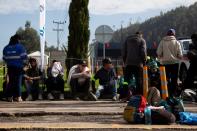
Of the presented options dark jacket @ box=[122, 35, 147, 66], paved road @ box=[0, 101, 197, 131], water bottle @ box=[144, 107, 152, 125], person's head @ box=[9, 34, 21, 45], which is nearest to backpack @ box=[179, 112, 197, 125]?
paved road @ box=[0, 101, 197, 131]

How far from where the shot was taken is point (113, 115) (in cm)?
1167

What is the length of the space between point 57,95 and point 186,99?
4.09 metres

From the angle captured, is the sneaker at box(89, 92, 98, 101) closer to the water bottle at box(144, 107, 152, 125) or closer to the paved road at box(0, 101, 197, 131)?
the paved road at box(0, 101, 197, 131)

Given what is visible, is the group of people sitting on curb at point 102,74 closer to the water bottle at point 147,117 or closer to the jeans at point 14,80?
the jeans at point 14,80

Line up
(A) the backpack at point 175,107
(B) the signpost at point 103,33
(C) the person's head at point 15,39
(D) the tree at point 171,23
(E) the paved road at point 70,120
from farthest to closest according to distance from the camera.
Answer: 1. (D) the tree at point 171,23
2. (B) the signpost at point 103,33
3. (C) the person's head at point 15,39
4. (A) the backpack at point 175,107
5. (E) the paved road at point 70,120

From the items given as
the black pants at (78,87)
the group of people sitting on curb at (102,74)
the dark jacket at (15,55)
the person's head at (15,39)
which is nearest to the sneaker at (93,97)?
the group of people sitting on curb at (102,74)

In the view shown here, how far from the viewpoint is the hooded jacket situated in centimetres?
1534

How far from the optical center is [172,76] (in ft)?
50.3

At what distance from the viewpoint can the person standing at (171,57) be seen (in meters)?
15.3

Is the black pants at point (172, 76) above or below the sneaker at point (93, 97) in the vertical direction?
above

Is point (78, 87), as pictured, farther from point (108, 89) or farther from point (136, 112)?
point (136, 112)

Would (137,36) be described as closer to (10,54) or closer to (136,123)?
(10,54)

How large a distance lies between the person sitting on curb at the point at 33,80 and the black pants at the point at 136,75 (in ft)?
9.34

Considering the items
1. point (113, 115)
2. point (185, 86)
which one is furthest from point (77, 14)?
point (113, 115)
